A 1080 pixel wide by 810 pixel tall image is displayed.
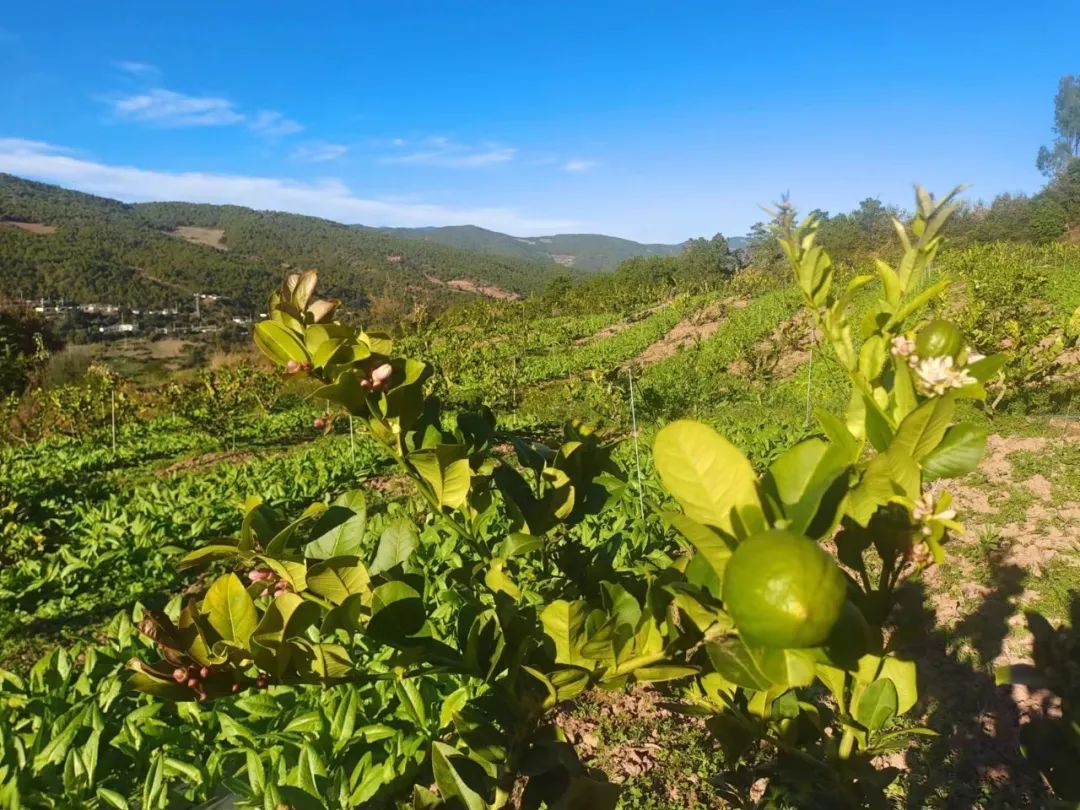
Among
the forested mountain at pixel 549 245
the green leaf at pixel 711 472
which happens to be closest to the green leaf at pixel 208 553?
the green leaf at pixel 711 472

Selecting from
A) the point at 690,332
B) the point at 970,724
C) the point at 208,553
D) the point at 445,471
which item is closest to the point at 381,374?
the point at 445,471

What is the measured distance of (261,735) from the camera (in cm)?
206

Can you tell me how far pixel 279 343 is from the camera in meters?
0.66

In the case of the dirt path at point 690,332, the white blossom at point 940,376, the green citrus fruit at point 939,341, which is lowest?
the dirt path at point 690,332

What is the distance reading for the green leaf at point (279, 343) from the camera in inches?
25.3

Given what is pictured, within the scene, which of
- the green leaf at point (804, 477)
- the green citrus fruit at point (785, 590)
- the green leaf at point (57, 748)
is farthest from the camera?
the green leaf at point (57, 748)

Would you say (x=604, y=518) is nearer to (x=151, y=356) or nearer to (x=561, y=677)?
(x=561, y=677)

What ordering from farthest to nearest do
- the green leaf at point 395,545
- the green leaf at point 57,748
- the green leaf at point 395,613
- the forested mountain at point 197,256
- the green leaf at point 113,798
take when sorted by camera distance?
the forested mountain at point 197,256 < the green leaf at point 57,748 < the green leaf at point 113,798 < the green leaf at point 395,545 < the green leaf at point 395,613

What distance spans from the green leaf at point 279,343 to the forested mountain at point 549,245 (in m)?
120

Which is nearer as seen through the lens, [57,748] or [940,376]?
[940,376]

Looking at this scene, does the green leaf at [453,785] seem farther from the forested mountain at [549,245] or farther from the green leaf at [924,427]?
the forested mountain at [549,245]

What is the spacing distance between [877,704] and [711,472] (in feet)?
1.00

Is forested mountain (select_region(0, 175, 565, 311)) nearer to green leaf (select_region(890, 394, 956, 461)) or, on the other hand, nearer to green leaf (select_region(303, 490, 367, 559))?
green leaf (select_region(303, 490, 367, 559))

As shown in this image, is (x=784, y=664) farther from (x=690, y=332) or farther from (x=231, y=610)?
(x=690, y=332)
